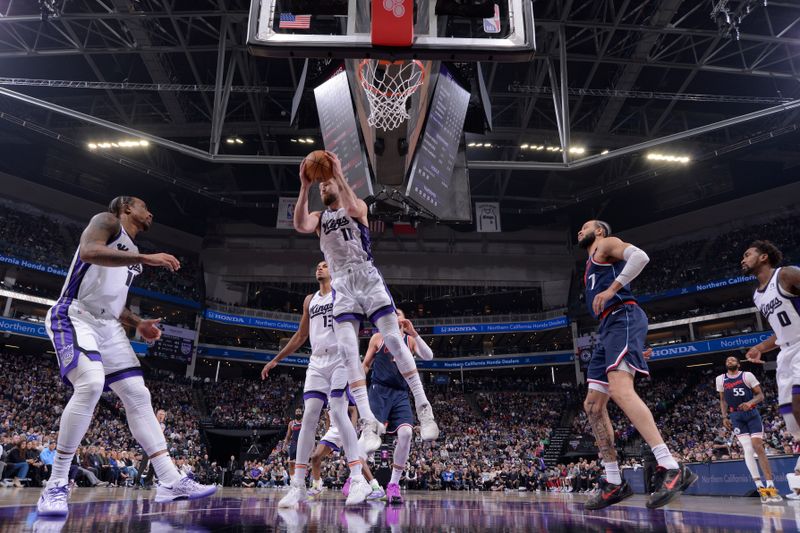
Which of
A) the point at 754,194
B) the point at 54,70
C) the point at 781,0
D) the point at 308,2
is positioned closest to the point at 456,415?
the point at 754,194

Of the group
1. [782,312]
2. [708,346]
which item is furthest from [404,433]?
[708,346]

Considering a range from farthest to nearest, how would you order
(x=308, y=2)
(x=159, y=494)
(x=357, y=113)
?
(x=357, y=113)
(x=308, y=2)
(x=159, y=494)

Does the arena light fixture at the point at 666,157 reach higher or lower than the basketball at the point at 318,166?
higher

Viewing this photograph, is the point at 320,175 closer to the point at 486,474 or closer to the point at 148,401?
the point at 148,401

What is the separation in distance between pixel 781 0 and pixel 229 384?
101 ft

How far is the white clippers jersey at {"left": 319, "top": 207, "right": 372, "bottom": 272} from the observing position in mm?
4066

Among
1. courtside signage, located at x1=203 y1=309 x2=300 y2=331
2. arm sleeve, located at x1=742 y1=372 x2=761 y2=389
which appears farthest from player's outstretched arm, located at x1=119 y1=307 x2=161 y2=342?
courtside signage, located at x1=203 y1=309 x2=300 y2=331

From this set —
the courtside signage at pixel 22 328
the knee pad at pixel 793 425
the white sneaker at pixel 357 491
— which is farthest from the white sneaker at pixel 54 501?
the courtside signage at pixel 22 328

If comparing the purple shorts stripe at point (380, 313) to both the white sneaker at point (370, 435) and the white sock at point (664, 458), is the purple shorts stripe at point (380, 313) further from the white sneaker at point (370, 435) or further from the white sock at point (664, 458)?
the white sock at point (664, 458)

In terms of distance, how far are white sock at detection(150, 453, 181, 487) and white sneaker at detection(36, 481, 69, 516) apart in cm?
48

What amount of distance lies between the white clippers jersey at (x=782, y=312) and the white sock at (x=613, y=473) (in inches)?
80.2

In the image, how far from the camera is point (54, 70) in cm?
2189

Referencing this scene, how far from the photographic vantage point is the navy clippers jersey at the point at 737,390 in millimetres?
7836

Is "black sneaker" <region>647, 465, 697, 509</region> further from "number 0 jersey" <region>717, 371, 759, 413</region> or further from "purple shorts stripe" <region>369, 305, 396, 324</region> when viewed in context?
"number 0 jersey" <region>717, 371, 759, 413</region>
